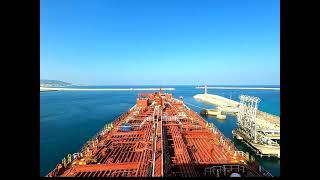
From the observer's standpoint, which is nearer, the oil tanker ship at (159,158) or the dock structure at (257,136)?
the oil tanker ship at (159,158)

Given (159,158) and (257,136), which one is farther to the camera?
(257,136)

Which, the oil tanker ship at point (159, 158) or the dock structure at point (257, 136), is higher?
the oil tanker ship at point (159, 158)

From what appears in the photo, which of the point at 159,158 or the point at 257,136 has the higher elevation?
the point at 159,158

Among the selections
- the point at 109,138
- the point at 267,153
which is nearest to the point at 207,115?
the point at 267,153

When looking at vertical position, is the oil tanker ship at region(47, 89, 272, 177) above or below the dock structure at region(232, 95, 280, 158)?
above

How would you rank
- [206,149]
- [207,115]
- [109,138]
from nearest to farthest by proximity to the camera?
[206,149], [109,138], [207,115]

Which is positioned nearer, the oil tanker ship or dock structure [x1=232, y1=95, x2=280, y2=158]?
the oil tanker ship
